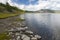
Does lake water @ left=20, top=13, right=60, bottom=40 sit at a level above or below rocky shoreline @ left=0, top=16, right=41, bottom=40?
below

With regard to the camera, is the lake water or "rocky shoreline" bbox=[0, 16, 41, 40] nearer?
"rocky shoreline" bbox=[0, 16, 41, 40]

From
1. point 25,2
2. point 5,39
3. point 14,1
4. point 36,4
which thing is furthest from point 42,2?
point 5,39

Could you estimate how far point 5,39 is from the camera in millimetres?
5699

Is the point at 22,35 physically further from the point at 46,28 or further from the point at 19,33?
the point at 46,28

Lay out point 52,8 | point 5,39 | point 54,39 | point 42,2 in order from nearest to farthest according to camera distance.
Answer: point 5,39
point 54,39
point 42,2
point 52,8

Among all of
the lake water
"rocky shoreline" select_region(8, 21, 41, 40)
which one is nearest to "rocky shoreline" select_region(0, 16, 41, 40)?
"rocky shoreline" select_region(8, 21, 41, 40)

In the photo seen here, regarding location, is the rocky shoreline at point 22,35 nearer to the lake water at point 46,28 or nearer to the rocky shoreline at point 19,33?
the rocky shoreline at point 19,33

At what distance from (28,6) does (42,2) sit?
128 cm

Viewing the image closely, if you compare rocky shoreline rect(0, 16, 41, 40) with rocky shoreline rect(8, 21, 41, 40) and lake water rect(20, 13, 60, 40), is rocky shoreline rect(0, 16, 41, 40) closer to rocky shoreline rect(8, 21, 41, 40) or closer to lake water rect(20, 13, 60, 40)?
rocky shoreline rect(8, 21, 41, 40)

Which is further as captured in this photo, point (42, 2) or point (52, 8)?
point (52, 8)

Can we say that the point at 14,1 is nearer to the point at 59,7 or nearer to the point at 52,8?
the point at 52,8

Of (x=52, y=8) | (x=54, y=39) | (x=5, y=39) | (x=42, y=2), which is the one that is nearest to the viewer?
(x=5, y=39)

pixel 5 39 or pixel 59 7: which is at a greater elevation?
pixel 59 7

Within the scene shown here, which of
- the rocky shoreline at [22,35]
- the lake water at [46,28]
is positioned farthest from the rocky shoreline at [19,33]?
the lake water at [46,28]
